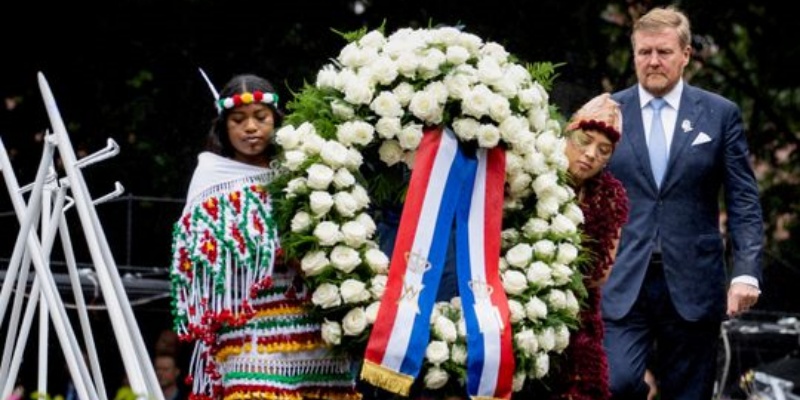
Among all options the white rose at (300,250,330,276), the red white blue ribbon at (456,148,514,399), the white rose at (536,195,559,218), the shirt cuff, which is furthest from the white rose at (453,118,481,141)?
the shirt cuff

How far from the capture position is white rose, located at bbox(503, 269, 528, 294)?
372 inches

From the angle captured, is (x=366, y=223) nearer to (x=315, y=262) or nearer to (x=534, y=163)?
(x=315, y=262)

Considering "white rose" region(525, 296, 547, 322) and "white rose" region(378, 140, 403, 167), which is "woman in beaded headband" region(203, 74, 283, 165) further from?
"white rose" region(525, 296, 547, 322)

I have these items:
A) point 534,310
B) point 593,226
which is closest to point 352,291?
point 534,310

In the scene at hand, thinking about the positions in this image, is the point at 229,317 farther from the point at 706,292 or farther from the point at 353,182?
the point at 706,292

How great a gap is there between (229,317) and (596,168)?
69.8 inches

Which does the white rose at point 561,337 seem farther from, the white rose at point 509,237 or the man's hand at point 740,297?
the man's hand at point 740,297

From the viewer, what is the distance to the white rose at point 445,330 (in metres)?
9.27

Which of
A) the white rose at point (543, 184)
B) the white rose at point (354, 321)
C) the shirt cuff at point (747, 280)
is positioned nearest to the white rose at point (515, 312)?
the white rose at point (543, 184)

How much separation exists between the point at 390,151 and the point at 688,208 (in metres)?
1.86

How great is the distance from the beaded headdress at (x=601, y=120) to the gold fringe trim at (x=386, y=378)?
1456mm

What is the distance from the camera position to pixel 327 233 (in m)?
9.06

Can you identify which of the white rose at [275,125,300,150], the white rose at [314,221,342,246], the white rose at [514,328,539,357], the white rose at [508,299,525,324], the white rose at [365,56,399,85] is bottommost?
the white rose at [514,328,539,357]

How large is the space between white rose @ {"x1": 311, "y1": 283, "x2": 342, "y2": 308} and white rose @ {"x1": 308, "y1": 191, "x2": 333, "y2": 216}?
0.28 m
